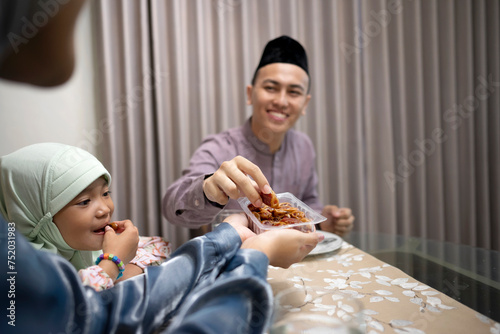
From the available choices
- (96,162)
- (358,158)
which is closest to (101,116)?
(96,162)

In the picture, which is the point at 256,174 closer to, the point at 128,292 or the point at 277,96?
the point at 128,292

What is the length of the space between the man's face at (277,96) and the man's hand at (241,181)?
72 cm

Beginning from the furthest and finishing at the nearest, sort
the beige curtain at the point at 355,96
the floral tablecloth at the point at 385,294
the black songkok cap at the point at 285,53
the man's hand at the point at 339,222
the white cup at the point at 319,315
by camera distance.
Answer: the beige curtain at the point at 355,96, the black songkok cap at the point at 285,53, the man's hand at the point at 339,222, the floral tablecloth at the point at 385,294, the white cup at the point at 319,315

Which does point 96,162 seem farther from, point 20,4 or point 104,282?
point 20,4

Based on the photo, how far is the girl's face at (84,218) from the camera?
68cm

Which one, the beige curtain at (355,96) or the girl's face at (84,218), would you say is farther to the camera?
the beige curtain at (355,96)

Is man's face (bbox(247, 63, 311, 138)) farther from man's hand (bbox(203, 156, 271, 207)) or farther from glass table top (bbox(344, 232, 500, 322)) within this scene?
man's hand (bbox(203, 156, 271, 207))

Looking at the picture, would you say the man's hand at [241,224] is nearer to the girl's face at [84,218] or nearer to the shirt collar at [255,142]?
the girl's face at [84,218]

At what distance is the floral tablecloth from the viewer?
1.77 ft

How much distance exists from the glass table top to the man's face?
23.2 inches

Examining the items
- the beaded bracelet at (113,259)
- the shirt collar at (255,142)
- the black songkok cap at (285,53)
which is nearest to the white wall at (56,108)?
the beaded bracelet at (113,259)

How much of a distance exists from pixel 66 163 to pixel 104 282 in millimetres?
254

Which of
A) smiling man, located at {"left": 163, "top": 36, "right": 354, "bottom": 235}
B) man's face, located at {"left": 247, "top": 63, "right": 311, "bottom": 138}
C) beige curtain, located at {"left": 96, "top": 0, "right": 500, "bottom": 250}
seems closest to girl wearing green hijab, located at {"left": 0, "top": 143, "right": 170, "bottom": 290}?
smiling man, located at {"left": 163, "top": 36, "right": 354, "bottom": 235}

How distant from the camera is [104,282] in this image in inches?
22.7
